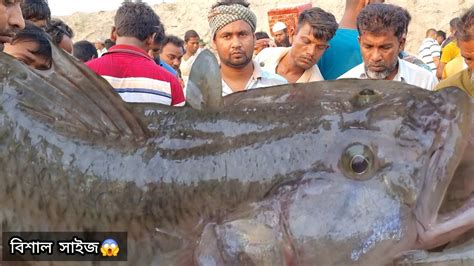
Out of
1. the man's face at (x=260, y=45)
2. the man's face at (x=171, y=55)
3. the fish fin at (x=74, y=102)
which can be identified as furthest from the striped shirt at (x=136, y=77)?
the man's face at (x=260, y=45)

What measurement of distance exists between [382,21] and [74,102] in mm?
2611

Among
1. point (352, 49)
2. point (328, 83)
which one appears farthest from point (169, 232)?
point (352, 49)

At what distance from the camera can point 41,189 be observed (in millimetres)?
1640

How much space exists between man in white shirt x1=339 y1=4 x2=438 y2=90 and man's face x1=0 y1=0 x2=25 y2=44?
6.27 ft

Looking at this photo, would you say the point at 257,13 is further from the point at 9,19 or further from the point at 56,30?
the point at 9,19

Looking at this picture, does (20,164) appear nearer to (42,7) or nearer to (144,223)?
(144,223)

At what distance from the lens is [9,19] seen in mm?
2672

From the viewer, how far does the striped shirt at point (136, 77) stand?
3.92 m

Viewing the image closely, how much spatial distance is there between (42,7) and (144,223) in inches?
140

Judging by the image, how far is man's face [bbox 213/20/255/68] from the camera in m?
4.16

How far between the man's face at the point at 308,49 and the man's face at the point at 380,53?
0.58 meters

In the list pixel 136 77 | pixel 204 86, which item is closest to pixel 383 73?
pixel 136 77

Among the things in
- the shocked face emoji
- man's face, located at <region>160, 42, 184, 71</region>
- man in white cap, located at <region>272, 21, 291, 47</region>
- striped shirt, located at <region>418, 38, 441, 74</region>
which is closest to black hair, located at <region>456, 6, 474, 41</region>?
the shocked face emoji

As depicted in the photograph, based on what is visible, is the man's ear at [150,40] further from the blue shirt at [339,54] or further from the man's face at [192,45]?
the man's face at [192,45]
